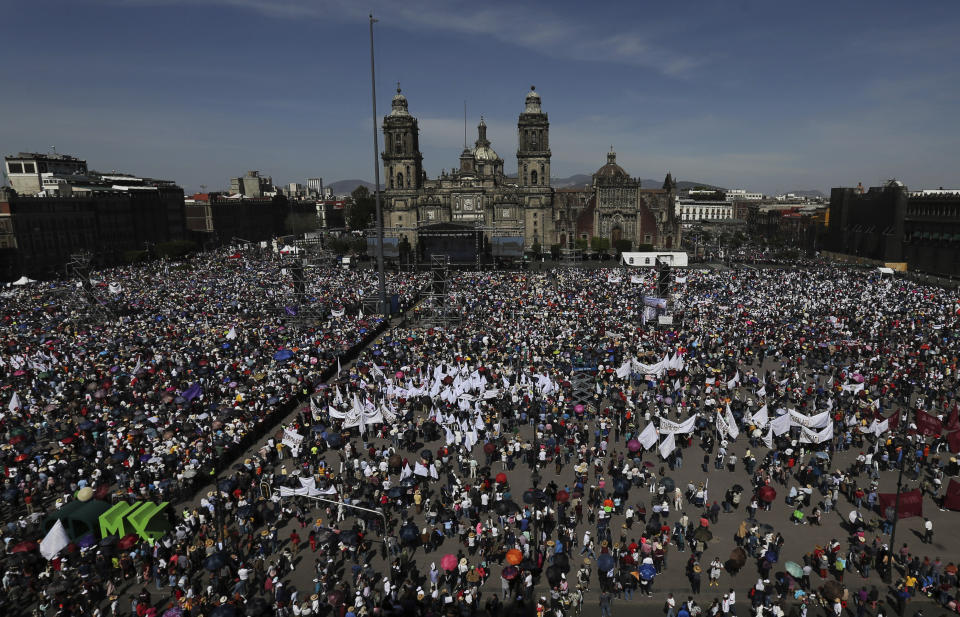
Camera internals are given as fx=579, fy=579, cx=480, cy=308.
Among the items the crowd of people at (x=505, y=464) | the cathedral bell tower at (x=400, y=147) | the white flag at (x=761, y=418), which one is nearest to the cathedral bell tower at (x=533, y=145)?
the cathedral bell tower at (x=400, y=147)

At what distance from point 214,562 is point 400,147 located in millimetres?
89515

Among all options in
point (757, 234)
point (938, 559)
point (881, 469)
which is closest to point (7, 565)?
point (938, 559)

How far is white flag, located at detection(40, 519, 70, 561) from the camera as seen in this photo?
16047mm

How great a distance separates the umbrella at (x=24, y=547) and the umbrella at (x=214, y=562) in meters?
5.11

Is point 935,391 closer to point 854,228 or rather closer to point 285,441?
point 285,441

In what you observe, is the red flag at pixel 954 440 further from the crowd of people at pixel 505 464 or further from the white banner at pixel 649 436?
the white banner at pixel 649 436

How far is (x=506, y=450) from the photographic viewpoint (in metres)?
22.4

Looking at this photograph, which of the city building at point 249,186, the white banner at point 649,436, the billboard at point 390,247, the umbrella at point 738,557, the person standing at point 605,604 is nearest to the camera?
the person standing at point 605,604

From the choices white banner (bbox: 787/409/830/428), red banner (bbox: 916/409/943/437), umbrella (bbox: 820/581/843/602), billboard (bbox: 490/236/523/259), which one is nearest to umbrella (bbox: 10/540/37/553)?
umbrella (bbox: 820/581/843/602)

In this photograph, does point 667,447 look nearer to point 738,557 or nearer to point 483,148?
point 738,557

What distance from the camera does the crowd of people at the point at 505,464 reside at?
50.6 feet

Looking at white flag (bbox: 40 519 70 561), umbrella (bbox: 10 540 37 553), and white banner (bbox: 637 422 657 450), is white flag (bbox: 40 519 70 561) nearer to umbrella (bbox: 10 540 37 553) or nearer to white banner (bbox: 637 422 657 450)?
Answer: umbrella (bbox: 10 540 37 553)

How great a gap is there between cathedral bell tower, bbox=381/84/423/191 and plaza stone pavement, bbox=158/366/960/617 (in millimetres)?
81466

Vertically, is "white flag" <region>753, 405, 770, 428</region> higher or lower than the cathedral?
lower
